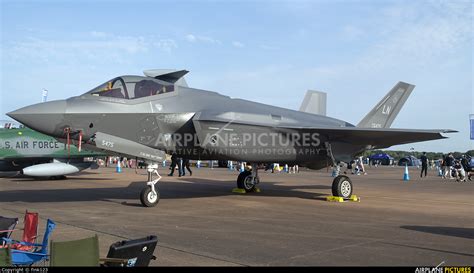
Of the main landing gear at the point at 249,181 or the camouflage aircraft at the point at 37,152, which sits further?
the camouflage aircraft at the point at 37,152

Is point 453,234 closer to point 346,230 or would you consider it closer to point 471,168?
point 346,230

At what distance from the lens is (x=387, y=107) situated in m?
14.9

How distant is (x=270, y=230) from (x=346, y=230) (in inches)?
51.6

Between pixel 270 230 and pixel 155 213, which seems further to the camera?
pixel 155 213

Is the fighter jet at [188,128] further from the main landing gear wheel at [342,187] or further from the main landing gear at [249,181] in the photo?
the main landing gear at [249,181]

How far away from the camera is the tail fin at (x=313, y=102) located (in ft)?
54.5

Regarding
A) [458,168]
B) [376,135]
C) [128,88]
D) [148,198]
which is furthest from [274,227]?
[458,168]

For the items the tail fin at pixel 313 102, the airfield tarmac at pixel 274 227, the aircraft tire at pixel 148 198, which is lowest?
the airfield tarmac at pixel 274 227

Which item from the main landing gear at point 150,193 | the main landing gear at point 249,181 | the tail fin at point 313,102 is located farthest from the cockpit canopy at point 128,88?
the tail fin at point 313,102

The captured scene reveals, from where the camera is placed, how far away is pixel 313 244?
5949mm

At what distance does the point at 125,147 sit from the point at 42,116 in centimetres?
187

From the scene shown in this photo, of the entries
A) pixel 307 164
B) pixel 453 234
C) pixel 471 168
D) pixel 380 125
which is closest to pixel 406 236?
pixel 453 234

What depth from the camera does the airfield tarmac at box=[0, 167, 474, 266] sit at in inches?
205

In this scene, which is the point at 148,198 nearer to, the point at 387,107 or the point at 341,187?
the point at 341,187
